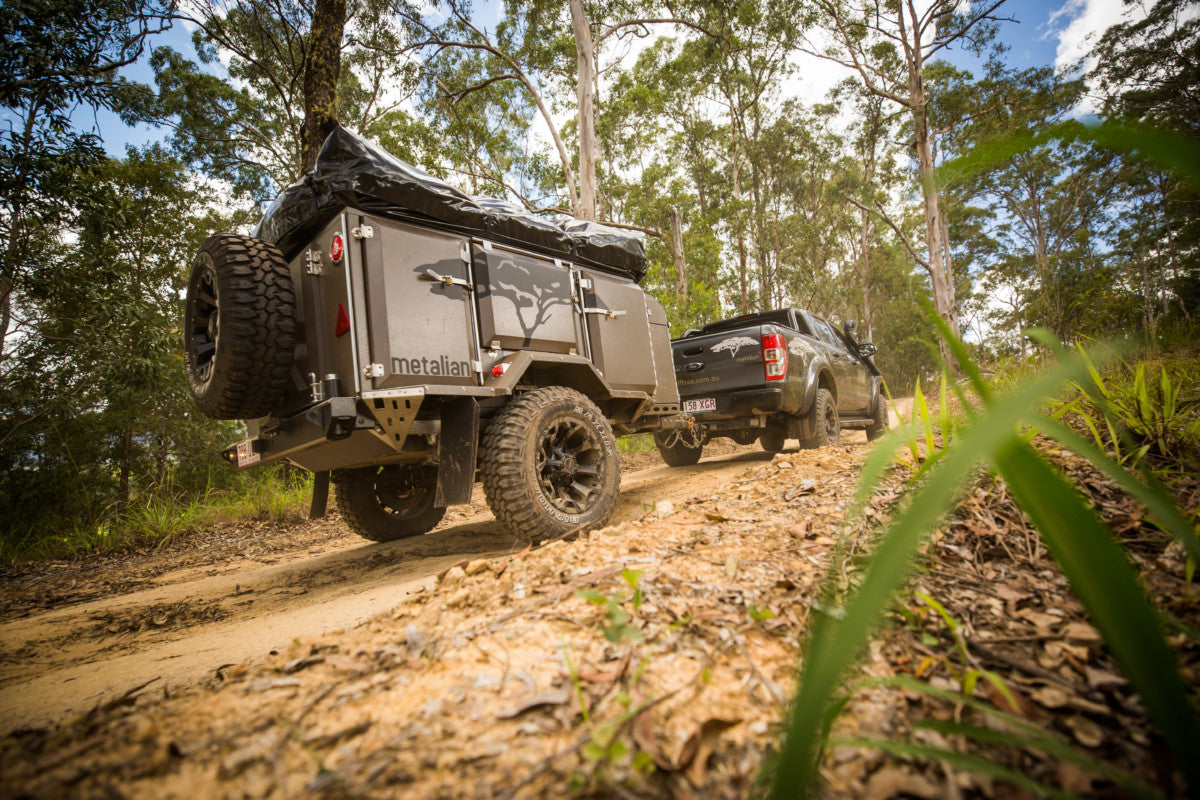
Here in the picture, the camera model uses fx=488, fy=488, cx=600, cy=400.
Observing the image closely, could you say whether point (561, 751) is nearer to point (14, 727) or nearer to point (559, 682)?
point (559, 682)

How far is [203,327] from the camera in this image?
315 centimetres

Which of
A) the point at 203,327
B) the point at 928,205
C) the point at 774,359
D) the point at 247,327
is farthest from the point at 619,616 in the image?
the point at 928,205

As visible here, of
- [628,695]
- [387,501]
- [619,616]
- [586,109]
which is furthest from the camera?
[586,109]

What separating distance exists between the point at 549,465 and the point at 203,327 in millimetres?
2415

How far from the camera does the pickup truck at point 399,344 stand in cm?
266

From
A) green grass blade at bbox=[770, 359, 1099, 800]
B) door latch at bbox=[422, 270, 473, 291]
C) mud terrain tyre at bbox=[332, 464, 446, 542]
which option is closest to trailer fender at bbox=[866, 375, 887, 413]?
mud terrain tyre at bbox=[332, 464, 446, 542]

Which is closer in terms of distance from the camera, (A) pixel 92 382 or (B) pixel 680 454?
(B) pixel 680 454

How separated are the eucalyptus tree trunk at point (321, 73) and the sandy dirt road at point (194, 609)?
499 cm

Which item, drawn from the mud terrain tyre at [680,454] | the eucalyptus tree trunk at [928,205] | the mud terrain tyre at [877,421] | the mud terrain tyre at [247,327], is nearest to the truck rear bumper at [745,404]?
the mud terrain tyre at [680,454]

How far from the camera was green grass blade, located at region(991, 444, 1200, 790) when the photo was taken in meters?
0.54

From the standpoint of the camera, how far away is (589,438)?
3.24 metres

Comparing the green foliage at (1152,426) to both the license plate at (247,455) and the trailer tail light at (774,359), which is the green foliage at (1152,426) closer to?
the trailer tail light at (774,359)

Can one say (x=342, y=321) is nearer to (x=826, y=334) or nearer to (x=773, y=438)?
(x=773, y=438)

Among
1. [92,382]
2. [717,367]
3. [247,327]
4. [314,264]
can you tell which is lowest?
[717,367]
